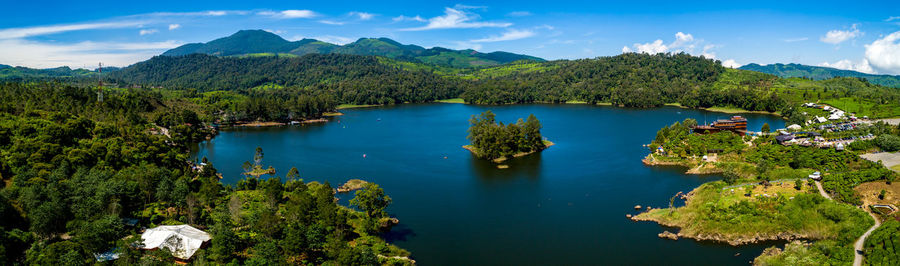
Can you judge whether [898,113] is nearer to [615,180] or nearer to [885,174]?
[885,174]

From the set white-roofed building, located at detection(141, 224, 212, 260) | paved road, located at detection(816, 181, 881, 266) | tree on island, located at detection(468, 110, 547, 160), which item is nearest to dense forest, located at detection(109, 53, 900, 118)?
tree on island, located at detection(468, 110, 547, 160)

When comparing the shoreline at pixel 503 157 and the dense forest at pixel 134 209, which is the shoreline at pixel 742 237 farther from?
the shoreline at pixel 503 157

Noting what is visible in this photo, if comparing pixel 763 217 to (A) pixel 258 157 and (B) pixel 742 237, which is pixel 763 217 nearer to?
(B) pixel 742 237

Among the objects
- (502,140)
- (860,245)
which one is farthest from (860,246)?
(502,140)

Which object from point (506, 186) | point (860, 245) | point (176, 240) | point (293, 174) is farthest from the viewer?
point (293, 174)

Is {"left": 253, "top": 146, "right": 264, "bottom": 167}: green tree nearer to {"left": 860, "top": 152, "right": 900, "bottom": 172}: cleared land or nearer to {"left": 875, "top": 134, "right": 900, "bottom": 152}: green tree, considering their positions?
{"left": 860, "top": 152, "right": 900, "bottom": 172}: cleared land

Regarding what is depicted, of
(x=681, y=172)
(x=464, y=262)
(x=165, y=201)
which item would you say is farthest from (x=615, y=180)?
(x=165, y=201)
